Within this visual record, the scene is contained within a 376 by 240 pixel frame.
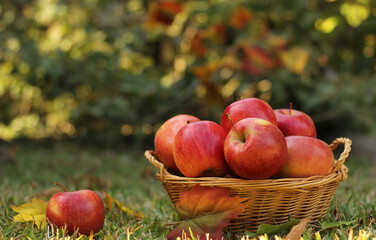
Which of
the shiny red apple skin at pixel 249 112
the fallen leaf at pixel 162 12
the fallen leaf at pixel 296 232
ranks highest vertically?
the fallen leaf at pixel 162 12

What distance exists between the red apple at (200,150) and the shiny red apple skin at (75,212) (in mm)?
352

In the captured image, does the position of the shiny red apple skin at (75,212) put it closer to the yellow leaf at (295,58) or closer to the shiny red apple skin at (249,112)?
the shiny red apple skin at (249,112)

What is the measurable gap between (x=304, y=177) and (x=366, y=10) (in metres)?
2.55

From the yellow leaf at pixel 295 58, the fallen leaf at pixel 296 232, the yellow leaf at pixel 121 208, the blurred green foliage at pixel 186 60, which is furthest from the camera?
the blurred green foliage at pixel 186 60

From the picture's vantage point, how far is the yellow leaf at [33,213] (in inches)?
60.5

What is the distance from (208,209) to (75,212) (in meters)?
0.47

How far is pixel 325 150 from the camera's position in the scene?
1.46 meters

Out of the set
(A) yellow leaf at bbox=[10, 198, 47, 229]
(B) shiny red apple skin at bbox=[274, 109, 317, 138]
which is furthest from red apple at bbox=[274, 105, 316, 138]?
(A) yellow leaf at bbox=[10, 198, 47, 229]

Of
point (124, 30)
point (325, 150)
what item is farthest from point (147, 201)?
point (124, 30)

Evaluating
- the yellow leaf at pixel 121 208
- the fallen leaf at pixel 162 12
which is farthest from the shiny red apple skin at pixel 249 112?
the fallen leaf at pixel 162 12

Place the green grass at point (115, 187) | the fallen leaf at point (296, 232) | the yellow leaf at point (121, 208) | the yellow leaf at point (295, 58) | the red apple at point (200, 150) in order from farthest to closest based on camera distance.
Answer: the yellow leaf at point (295, 58) → the yellow leaf at point (121, 208) → the green grass at point (115, 187) → the red apple at point (200, 150) → the fallen leaf at point (296, 232)

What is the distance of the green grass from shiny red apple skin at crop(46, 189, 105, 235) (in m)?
0.07

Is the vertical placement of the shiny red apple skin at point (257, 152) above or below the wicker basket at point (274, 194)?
above

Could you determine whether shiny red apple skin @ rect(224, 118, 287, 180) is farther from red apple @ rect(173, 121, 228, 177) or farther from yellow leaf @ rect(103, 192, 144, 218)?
yellow leaf @ rect(103, 192, 144, 218)
